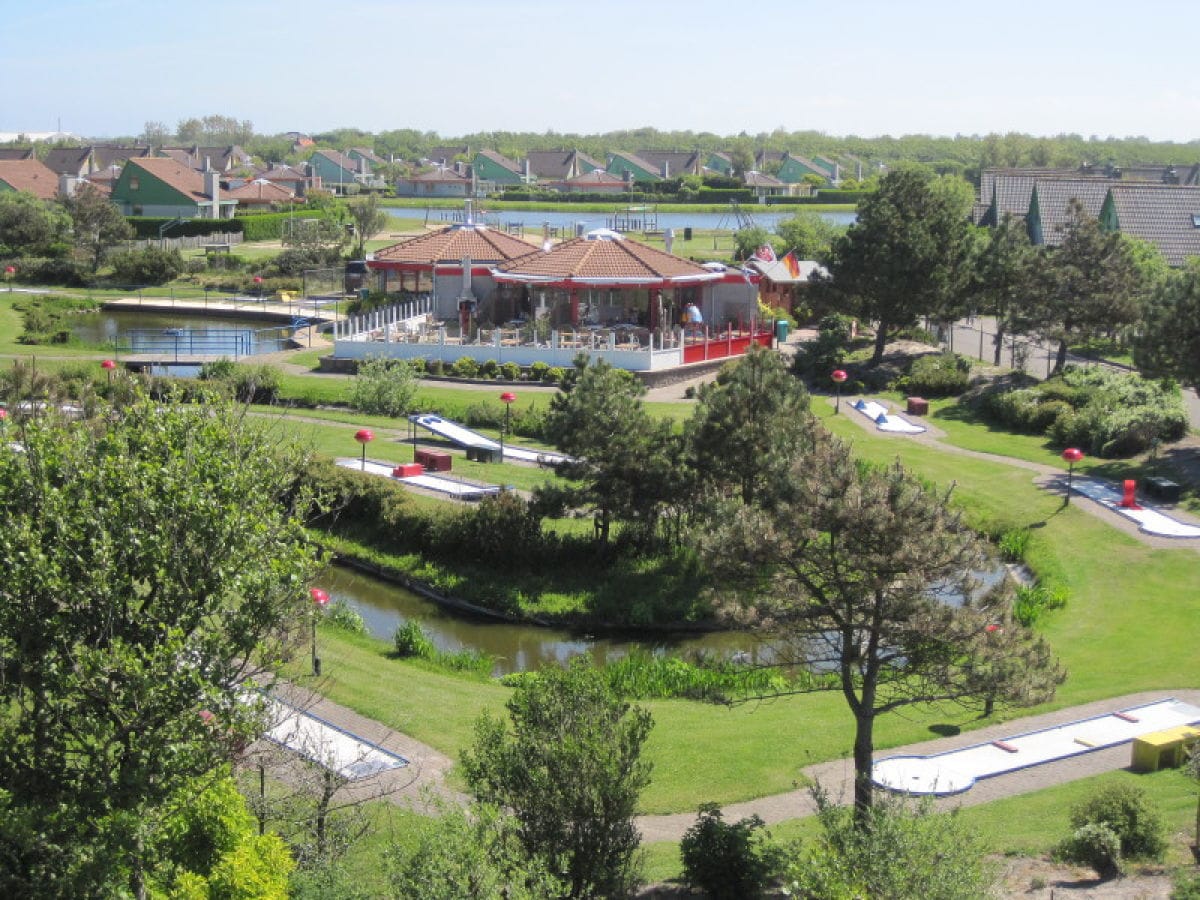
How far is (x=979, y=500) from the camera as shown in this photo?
31.4 meters

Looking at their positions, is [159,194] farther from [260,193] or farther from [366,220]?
[366,220]

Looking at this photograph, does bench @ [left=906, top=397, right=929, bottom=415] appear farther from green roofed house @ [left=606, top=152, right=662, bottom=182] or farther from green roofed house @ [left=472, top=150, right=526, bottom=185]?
green roofed house @ [left=472, top=150, right=526, bottom=185]

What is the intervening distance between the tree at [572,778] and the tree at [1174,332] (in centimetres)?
2320

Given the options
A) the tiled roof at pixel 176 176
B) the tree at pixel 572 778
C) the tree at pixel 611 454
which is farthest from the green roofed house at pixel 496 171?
the tree at pixel 572 778

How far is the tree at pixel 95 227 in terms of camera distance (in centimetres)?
7450

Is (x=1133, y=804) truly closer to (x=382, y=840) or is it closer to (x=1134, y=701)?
(x=1134, y=701)

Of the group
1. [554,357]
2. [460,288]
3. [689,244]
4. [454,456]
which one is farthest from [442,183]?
[454,456]

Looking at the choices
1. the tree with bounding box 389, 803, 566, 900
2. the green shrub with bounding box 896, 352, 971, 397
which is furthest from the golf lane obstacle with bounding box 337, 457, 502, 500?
the tree with bounding box 389, 803, 566, 900

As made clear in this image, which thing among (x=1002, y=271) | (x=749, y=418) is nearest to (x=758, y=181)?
(x=1002, y=271)

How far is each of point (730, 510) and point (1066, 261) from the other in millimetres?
26397

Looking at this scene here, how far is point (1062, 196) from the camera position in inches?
2435

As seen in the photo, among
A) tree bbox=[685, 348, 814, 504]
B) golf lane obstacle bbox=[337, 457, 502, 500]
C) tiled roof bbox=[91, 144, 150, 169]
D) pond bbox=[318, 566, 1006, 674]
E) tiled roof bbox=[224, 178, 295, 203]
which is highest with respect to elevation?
tiled roof bbox=[91, 144, 150, 169]

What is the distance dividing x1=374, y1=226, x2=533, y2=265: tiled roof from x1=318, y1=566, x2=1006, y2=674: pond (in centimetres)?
2807

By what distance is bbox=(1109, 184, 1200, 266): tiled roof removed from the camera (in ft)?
186
